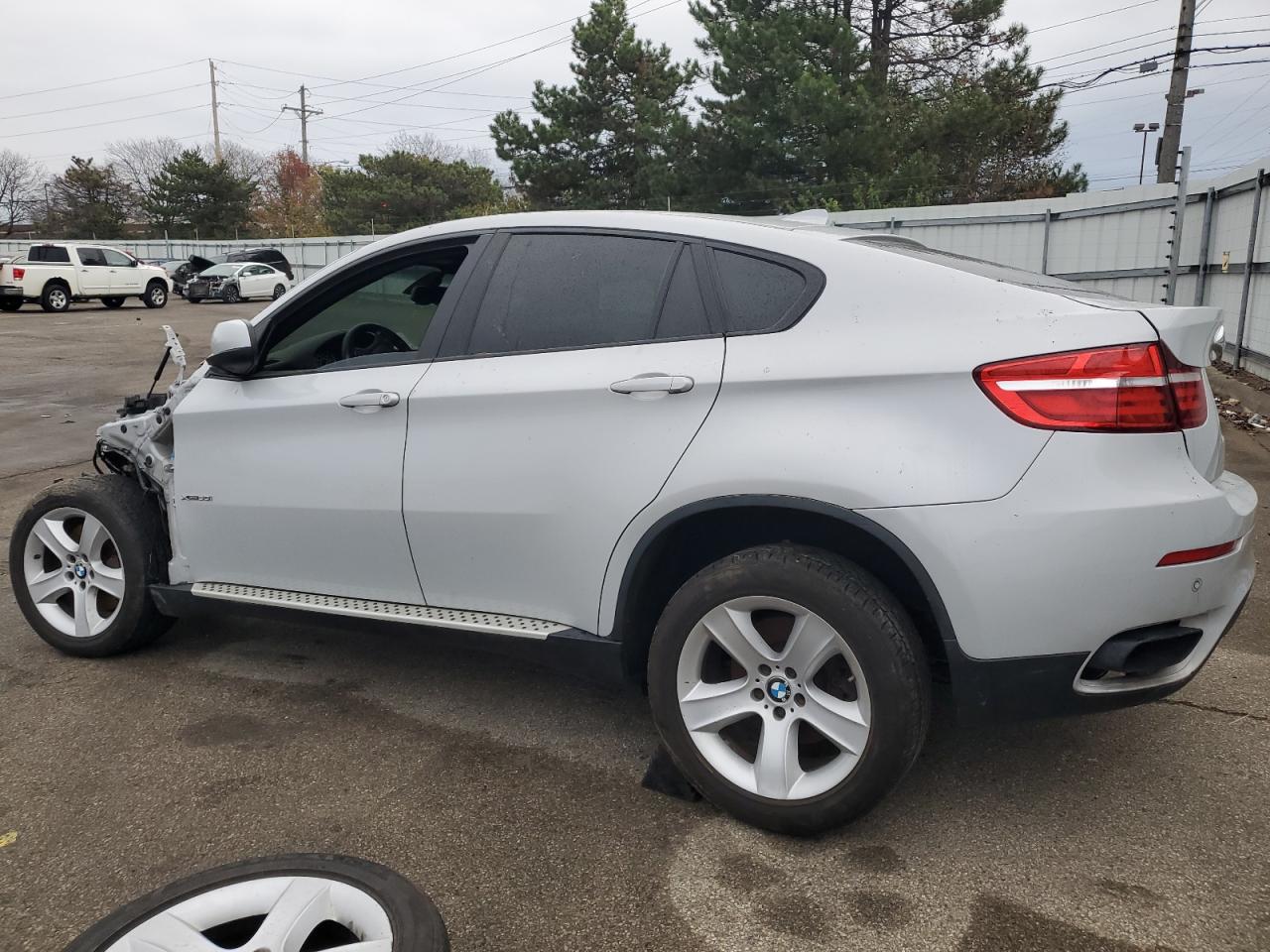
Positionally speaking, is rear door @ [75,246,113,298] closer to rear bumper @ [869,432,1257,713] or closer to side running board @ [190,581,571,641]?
side running board @ [190,581,571,641]

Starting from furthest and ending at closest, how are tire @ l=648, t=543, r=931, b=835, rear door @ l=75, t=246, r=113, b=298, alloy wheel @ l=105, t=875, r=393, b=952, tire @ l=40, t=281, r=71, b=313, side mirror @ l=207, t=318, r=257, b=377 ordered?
rear door @ l=75, t=246, r=113, b=298 → tire @ l=40, t=281, r=71, b=313 → side mirror @ l=207, t=318, r=257, b=377 → tire @ l=648, t=543, r=931, b=835 → alloy wheel @ l=105, t=875, r=393, b=952

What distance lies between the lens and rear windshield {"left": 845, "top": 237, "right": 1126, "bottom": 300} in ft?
8.60

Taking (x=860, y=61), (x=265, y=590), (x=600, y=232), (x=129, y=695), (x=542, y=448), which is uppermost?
(x=860, y=61)

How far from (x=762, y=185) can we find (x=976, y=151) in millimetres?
6597

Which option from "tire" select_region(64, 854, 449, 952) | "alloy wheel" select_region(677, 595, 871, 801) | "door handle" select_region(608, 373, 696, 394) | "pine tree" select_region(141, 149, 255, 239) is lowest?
"tire" select_region(64, 854, 449, 952)

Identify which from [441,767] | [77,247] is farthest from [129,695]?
[77,247]

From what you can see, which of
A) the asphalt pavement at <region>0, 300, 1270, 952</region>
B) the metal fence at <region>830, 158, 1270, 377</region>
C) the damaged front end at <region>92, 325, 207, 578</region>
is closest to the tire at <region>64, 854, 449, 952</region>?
the asphalt pavement at <region>0, 300, 1270, 952</region>

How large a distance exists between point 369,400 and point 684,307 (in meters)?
1.11

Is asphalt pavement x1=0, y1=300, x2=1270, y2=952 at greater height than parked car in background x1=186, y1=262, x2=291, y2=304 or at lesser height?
lesser

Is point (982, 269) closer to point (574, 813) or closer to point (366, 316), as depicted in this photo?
point (574, 813)

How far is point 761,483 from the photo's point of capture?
8.30 ft

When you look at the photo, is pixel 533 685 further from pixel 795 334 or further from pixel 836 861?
pixel 795 334

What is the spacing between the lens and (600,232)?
3062mm

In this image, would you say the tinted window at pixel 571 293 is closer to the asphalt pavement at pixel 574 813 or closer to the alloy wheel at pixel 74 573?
the asphalt pavement at pixel 574 813
